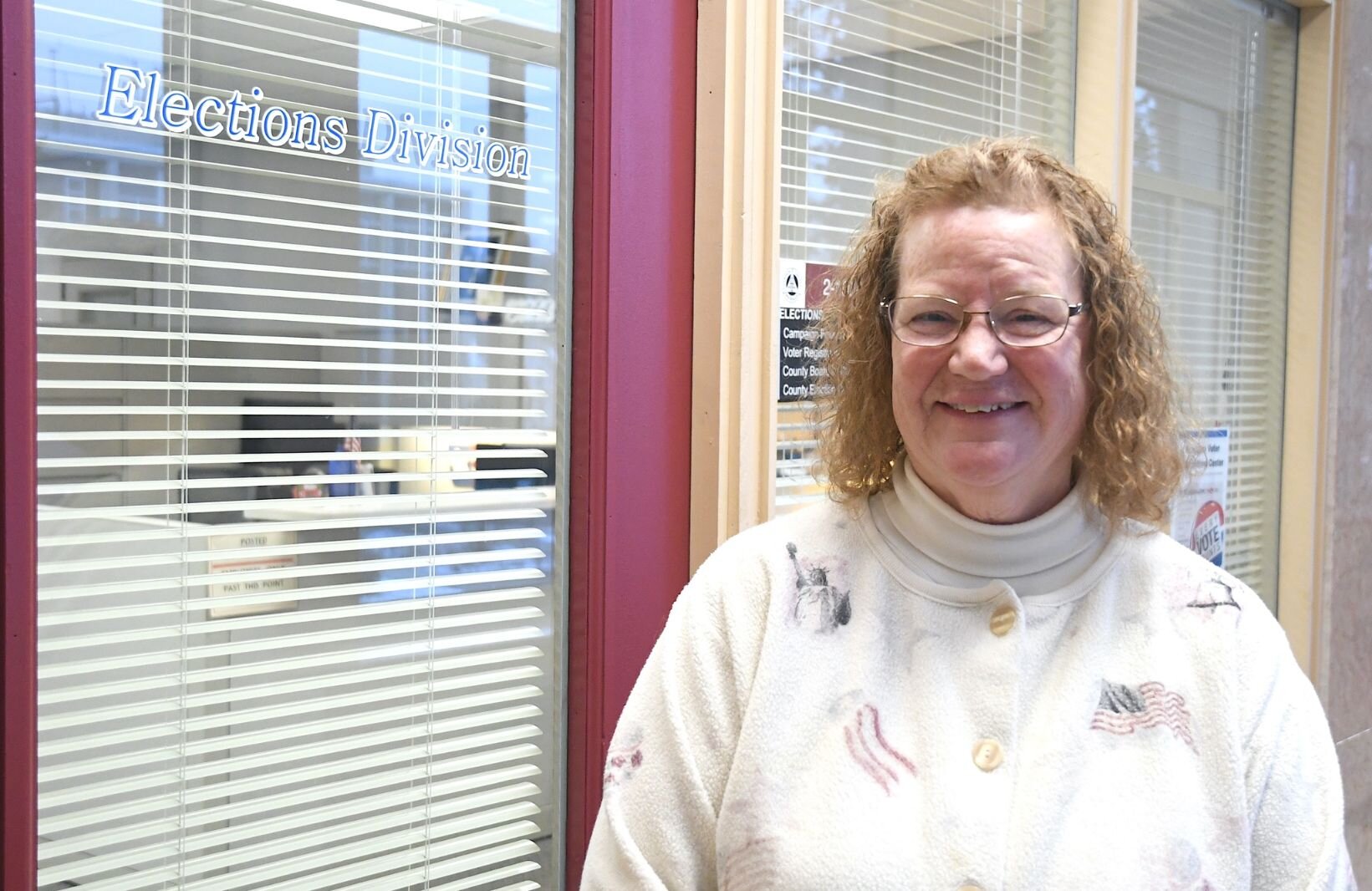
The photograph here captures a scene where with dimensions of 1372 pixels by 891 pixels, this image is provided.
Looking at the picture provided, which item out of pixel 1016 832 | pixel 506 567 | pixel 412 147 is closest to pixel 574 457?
pixel 506 567

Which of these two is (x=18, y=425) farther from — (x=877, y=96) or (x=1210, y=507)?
(x=1210, y=507)

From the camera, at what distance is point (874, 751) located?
4.74 feet


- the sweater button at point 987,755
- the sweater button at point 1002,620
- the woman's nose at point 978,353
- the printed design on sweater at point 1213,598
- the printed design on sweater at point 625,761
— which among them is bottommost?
the printed design on sweater at point 625,761

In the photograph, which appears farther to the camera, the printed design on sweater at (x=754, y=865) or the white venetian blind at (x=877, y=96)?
the white venetian blind at (x=877, y=96)

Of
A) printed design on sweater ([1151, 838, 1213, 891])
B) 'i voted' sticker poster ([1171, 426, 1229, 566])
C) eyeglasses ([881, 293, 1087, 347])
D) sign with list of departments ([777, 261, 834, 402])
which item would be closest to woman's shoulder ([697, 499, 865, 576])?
eyeglasses ([881, 293, 1087, 347])

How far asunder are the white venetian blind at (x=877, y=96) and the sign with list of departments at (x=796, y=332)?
25 mm

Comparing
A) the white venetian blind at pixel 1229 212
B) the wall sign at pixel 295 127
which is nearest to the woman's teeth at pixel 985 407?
the wall sign at pixel 295 127

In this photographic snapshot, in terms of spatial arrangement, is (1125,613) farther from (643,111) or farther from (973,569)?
(643,111)

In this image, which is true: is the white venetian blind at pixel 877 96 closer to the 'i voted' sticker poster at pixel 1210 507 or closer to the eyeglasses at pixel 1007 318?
the eyeglasses at pixel 1007 318

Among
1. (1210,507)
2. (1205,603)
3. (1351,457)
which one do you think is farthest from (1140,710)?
(1351,457)

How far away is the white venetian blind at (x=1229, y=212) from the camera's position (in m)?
3.56

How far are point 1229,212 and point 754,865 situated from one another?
311 cm

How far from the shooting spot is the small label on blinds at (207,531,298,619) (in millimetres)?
1740

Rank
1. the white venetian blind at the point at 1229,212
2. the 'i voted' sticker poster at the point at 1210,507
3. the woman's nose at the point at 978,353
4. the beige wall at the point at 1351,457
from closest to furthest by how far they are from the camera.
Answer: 1. the woman's nose at the point at 978,353
2. the white venetian blind at the point at 1229,212
3. the 'i voted' sticker poster at the point at 1210,507
4. the beige wall at the point at 1351,457
